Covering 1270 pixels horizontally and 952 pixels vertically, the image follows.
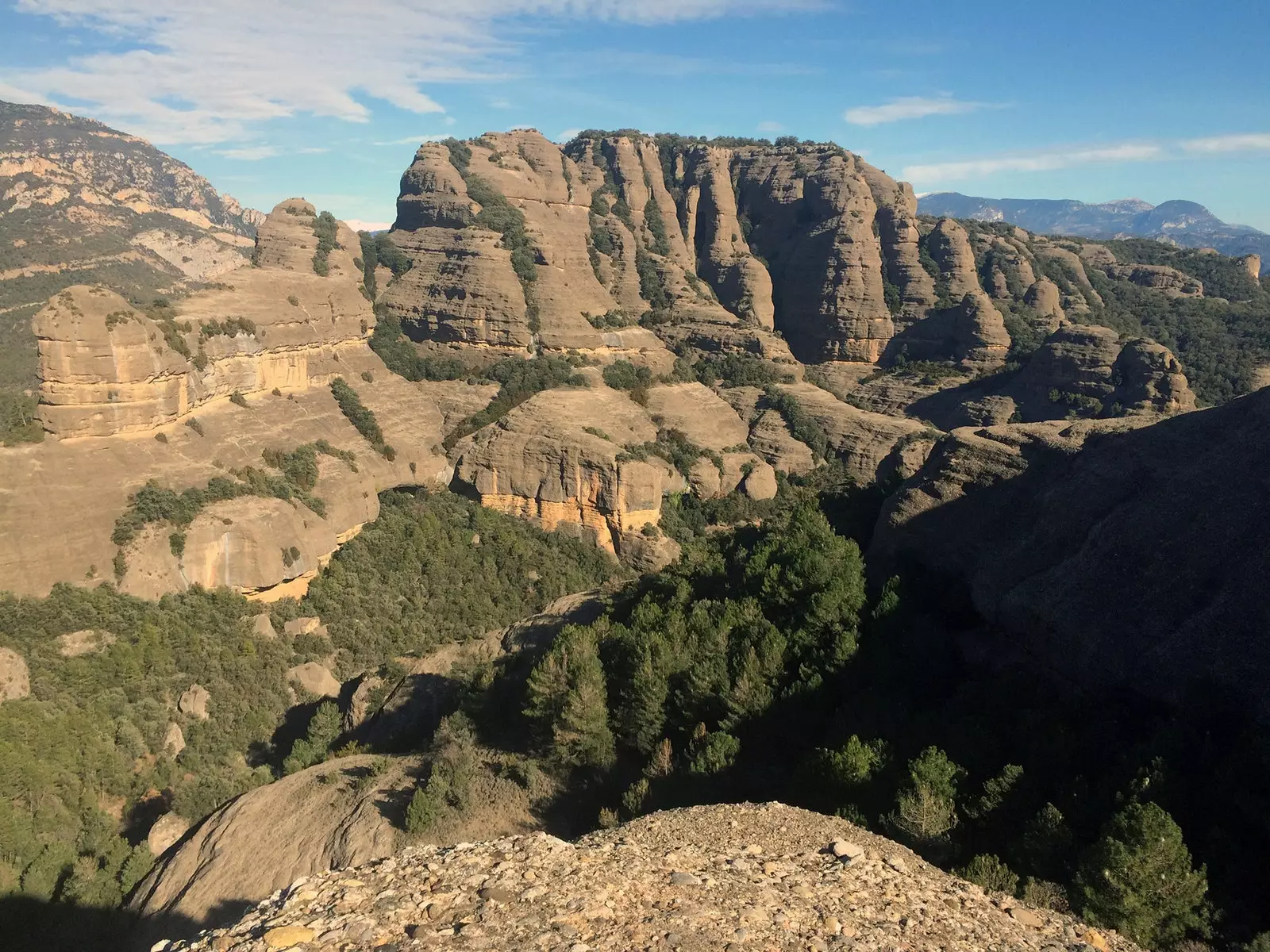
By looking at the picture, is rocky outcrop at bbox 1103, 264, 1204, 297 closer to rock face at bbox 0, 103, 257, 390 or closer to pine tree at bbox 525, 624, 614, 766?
pine tree at bbox 525, 624, 614, 766

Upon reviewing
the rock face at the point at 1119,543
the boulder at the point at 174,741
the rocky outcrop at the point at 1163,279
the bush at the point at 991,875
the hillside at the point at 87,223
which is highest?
the hillside at the point at 87,223

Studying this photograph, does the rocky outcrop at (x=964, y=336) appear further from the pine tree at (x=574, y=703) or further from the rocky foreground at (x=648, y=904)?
the rocky foreground at (x=648, y=904)

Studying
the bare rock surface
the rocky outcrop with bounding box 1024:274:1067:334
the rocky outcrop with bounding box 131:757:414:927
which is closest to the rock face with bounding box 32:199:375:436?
the rocky outcrop with bounding box 131:757:414:927

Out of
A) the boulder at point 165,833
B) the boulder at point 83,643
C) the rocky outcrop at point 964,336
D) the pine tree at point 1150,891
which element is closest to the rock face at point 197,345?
the boulder at point 83,643

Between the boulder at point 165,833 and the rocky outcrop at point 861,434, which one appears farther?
the rocky outcrop at point 861,434

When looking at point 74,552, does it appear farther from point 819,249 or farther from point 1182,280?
point 1182,280

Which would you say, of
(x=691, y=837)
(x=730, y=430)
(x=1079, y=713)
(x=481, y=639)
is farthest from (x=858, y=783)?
(x=730, y=430)
